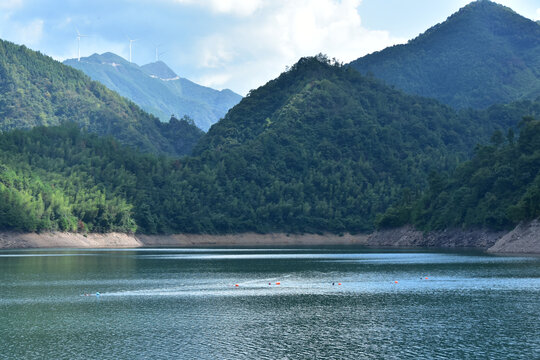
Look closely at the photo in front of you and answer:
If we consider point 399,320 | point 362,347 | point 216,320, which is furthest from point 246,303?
point 362,347

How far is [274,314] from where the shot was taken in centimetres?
5856

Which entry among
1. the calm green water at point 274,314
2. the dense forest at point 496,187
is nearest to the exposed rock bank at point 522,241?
the dense forest at point 496,187

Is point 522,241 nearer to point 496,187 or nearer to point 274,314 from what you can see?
point 496,187

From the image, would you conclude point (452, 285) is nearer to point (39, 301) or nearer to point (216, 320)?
point (216, 320)

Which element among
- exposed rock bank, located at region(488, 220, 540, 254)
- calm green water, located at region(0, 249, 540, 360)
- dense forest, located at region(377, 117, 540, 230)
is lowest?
calm green water, located at region(0, 249, 540, 360)

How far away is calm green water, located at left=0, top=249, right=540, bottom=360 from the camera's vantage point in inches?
1705

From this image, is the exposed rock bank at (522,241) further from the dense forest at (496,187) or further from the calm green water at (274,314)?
the calm green water at (274,314)

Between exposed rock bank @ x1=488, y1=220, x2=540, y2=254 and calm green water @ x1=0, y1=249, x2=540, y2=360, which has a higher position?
exposed rock bank @ x1=488, y1=220, x2=540, y2=254

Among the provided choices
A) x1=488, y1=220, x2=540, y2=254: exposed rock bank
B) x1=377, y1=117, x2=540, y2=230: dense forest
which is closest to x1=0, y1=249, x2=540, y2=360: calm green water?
x1=488, y1=220, x2=540, y2=254: exposed rock bank

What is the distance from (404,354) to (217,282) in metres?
47.9

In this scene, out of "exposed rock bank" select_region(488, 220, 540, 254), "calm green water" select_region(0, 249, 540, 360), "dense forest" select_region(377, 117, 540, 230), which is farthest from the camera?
"dense forest" select_region(377, 117, 540, 230)

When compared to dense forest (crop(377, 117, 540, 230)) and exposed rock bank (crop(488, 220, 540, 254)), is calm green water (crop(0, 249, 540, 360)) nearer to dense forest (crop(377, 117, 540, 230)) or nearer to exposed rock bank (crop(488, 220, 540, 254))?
exposed rock bank (crop(488, 220, 540, 254))

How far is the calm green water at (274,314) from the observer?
43312 mm

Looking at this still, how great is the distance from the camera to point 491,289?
73.5 meters
